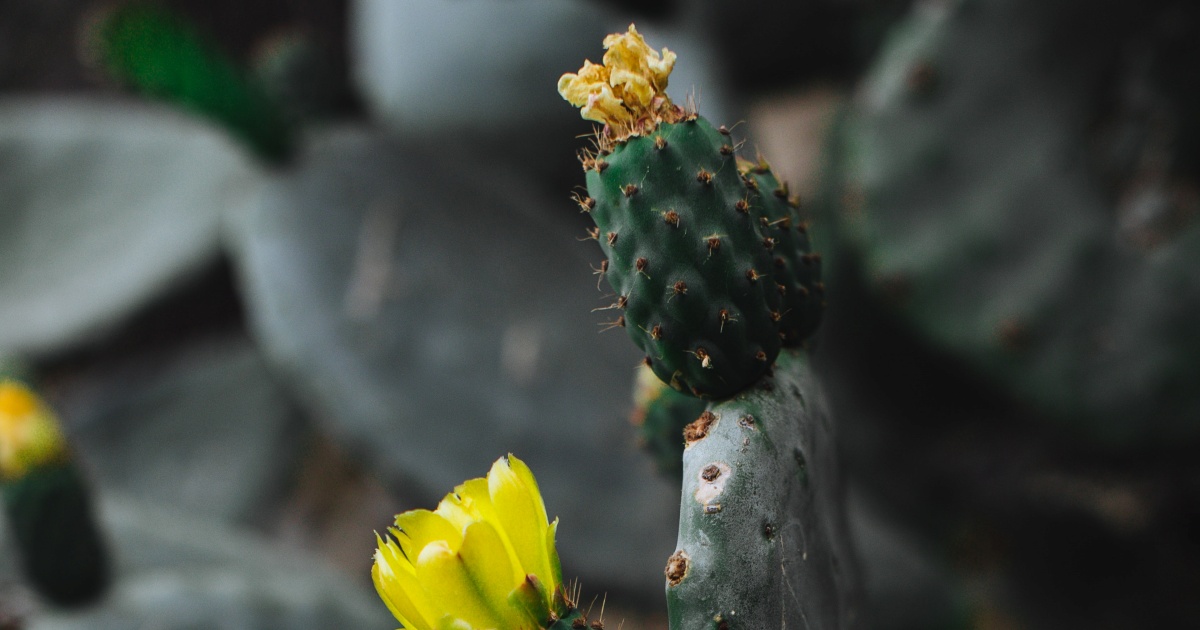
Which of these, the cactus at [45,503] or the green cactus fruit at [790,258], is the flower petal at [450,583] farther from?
the cactus at [45,503]

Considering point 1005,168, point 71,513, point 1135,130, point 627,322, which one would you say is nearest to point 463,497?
point 627,322

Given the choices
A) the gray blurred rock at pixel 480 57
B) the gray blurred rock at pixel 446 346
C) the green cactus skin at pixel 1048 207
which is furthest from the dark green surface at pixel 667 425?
the gray blurred rock at pixel 480 57

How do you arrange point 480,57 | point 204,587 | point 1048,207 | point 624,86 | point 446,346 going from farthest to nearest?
point 480,57
point 446,346
point 1048,207
point 204,587
point 624,86

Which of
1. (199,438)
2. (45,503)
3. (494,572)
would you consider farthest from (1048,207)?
(199,438)

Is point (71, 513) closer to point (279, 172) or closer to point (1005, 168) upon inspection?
point (279, 172)

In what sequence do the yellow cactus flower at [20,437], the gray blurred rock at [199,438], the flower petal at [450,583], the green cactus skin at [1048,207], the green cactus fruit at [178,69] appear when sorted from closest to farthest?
the flower petal at [450,583]
the yellow cactus flower at [20,437]
the green cactus skin at [1048,207]
the green cactus fruit at [178,69]
the gray blurred rock at [199,438]

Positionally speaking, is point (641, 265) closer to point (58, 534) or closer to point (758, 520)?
point (758, 520)

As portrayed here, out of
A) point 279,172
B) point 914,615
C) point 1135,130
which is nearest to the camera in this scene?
point 1135,130
